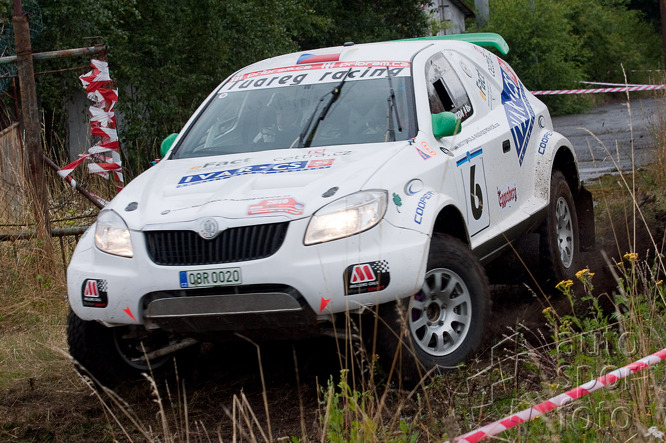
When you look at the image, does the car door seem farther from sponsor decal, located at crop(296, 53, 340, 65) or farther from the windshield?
sponsor decal, located at crop(296, 53, 340, 65)

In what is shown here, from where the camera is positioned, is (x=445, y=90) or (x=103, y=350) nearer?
(x=103, y=350)

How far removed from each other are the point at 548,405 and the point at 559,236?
4183 millimetres

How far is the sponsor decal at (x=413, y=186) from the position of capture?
5.19 metres

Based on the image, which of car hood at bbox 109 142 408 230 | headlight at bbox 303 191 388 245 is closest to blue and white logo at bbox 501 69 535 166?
car hood at bbox 109 142 408 230

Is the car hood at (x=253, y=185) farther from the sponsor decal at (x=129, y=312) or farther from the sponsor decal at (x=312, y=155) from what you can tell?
the sponsor decal at (x=129, y=312)

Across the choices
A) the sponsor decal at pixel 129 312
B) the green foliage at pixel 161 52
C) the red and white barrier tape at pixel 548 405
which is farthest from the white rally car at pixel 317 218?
the green foliage at pixel 161 52

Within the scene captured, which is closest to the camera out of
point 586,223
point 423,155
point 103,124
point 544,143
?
point 423,155

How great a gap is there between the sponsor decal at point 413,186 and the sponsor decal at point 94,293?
1.61 metres

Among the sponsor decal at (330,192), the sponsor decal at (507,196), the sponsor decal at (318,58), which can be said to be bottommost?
the sponsor decal at (507,196)

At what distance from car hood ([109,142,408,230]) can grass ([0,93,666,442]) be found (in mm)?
712

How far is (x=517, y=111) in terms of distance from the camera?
729 centimetres

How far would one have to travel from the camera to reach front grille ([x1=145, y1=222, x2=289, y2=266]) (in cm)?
481

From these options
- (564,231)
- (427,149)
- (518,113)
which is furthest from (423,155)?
(564,231)

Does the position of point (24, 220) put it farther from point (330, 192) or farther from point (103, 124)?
point (330, 192)
